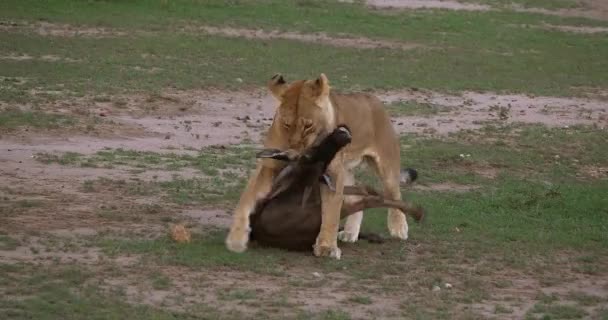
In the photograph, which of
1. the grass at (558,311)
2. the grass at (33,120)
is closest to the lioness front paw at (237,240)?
the grass at (558,311)

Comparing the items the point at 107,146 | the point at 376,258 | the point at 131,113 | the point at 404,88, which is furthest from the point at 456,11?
the point at 376,258

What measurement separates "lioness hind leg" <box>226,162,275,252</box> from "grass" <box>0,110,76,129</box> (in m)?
4.47

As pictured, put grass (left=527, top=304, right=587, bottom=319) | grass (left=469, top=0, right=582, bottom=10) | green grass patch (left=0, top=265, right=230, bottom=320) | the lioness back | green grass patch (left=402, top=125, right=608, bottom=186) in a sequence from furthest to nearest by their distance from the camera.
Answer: grass (left=469, top=0, right=582, bottom=10)
green grass patch (left=402, top=125, right=608, bottom=186)
the lioness back
grass (left=527, top=304, right=587, bottom=319)
green grass patch (left=0, top=265, right=230, bottom=320)

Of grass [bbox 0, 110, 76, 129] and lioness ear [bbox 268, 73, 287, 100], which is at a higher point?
lioness ear [bbox 268, 73, 287, 100]

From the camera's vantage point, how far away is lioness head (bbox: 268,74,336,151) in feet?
27.7

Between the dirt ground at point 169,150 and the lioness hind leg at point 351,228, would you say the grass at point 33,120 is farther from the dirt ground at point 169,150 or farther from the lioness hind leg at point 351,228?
the lioness hind leg at point 351,228

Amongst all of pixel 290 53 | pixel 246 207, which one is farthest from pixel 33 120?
pixel 290 53

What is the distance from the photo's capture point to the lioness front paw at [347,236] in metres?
9.27

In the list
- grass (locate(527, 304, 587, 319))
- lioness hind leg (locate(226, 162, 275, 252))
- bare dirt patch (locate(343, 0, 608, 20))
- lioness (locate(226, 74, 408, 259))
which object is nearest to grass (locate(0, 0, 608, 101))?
bare dirt patch (locate(343, 0, 608, 20))

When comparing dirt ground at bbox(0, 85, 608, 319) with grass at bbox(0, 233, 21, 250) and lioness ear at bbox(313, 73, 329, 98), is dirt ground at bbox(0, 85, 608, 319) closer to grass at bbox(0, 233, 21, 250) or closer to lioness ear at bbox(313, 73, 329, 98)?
grass at bbox(0, 233, 21, 250)

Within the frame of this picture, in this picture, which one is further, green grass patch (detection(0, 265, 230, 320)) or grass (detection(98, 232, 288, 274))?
grass (detection(98, 232, 288, 274))

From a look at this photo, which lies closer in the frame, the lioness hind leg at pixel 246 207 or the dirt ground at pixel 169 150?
the dirt ground at pixel 169 150

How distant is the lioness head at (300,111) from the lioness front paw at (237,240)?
581mm

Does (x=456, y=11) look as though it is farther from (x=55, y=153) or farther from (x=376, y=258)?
(x=376, y=258)
